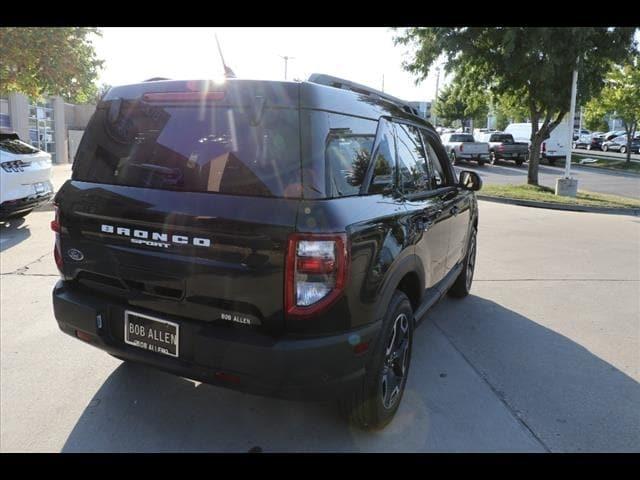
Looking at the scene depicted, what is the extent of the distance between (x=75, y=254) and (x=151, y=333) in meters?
0.70

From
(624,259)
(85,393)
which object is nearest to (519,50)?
(624,259)

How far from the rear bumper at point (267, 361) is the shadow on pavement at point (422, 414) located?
53cm

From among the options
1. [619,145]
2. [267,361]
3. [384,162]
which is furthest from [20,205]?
[619,145]

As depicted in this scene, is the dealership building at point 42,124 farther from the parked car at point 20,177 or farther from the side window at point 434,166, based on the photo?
the side window at point 434,166

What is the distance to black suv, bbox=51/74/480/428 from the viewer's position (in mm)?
2318

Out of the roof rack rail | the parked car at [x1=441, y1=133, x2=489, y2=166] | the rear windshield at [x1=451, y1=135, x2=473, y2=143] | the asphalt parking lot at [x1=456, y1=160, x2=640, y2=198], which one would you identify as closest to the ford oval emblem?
the roof rack rail

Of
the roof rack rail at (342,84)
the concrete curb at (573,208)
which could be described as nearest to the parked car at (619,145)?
the concrete curb at (573,208)

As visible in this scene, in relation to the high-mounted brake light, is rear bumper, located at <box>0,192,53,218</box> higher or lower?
lower

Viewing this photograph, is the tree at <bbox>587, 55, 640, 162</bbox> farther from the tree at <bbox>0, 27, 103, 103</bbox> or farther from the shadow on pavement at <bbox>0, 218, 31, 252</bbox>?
the shadow on pavement at <bbox>0, 218, 31, 252</bbox>

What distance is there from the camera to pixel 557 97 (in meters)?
15.0

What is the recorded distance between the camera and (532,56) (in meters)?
13.9

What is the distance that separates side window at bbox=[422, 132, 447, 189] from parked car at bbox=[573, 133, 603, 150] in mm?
47248

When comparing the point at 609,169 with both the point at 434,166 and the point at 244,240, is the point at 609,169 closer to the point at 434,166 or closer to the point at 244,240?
the point at 434,166

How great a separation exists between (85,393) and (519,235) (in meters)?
7.80
